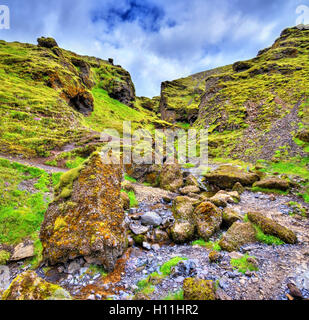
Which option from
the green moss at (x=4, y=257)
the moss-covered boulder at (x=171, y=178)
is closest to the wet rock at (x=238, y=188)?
the moss-covered boulder at (x=171, y=178)

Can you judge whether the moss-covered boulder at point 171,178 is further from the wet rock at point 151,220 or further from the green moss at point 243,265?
the green moss at point 243,265

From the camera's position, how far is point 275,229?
797 cm

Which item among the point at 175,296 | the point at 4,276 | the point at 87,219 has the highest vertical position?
the point at 87,219

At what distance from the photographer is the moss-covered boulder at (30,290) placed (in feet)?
13.3

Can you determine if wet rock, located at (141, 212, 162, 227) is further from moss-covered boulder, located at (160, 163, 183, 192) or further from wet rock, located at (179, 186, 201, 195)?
moss-covered boulder, located at (160, 163, 183, 192)

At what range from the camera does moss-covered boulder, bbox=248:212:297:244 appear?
7552 mm

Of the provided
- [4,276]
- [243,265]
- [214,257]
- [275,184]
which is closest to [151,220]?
[214,257]

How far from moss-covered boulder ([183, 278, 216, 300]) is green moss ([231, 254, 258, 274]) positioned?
1998mm

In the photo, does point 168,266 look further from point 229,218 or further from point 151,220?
point 229,218

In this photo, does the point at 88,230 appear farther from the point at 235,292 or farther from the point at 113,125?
the point at 113,125

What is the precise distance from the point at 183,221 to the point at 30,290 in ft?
25.0

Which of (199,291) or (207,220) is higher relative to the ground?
(207,220)

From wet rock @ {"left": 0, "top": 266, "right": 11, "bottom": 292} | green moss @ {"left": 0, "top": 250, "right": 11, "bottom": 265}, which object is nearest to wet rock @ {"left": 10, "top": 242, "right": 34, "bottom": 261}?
green moss @ {"left": 0, "top": 250, "right": 11, "bottom": 265}

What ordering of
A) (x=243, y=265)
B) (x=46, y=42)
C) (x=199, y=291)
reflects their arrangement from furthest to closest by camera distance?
(x=46, y=42), (x=243, y=265), (x=199, y=291)
